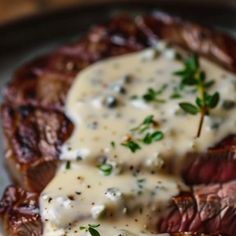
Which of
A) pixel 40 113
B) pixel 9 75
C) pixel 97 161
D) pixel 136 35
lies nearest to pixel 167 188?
pixel 97 161

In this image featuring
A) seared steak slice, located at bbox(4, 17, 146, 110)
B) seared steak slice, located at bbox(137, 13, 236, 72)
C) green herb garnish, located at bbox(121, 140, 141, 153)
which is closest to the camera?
green herb garnish, located at bbox(121, 140, 141, 153)

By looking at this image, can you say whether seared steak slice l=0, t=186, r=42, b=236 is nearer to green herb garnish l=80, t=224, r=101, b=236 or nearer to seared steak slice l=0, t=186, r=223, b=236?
seared steak slice l=0, t=186, r=223, b=236

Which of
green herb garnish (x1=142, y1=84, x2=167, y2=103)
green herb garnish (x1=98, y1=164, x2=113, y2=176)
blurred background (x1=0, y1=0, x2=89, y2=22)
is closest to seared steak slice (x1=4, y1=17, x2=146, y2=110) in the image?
green herb garnish (x1=142, y1=84, x2=167, y2=103)

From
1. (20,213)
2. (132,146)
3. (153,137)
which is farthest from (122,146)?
(20,213)

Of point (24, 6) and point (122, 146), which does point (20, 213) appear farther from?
point (24, 6)

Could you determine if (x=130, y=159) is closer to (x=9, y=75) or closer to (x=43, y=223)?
(x=43, y=223)
